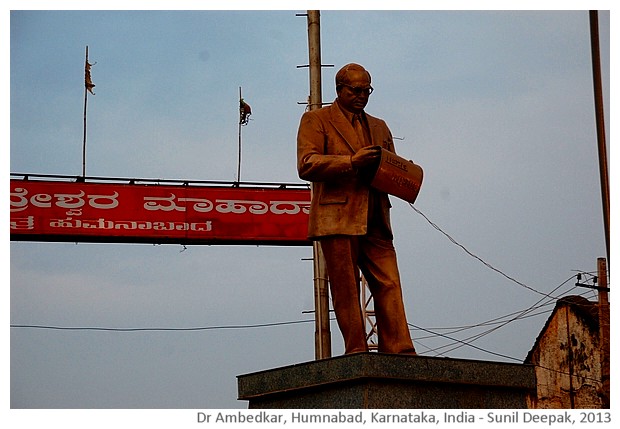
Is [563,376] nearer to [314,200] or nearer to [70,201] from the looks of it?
[70,201]

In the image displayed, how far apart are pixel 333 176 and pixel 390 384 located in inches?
65.6

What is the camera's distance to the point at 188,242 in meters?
22.1

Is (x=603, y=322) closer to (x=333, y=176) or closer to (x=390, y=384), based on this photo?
(x=333, y=176)

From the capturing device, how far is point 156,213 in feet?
72.0

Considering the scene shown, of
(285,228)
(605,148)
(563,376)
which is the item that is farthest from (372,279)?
(563,376)

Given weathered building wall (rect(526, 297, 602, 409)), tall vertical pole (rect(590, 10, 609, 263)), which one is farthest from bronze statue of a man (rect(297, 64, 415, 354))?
weathered building wall (rect(526, 297, 602, 409))

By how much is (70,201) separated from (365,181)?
41.9 ft

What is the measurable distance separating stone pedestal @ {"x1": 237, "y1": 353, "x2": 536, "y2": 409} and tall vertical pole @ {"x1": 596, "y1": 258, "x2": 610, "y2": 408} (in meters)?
13.4

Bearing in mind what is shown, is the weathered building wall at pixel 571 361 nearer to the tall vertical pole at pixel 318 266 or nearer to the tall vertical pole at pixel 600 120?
the tall vertical pole at pixel 318 266

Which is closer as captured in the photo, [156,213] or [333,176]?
[333,176]

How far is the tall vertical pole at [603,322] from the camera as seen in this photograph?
23.1 meters

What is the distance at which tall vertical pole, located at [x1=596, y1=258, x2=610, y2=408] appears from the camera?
23078mm

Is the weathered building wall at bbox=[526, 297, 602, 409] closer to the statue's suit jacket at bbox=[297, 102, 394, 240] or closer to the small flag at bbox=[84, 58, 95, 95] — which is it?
the small flag at bbox=[84, 58, 95, 95]

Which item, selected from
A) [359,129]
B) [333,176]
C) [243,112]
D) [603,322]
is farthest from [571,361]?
[333,176]
